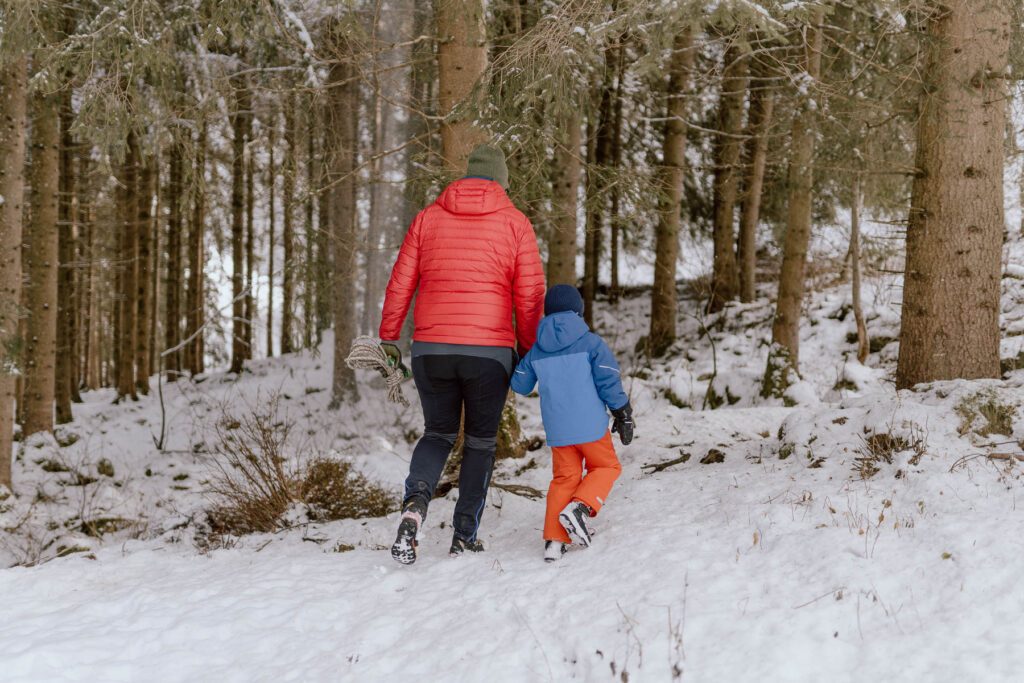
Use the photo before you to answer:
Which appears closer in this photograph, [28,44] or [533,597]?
[533,597]

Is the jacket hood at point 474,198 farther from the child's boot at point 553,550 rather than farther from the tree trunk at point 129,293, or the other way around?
the tree trunk at point 129,293

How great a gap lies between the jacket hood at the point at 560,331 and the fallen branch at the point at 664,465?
1804mm

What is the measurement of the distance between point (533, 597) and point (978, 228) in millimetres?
4074

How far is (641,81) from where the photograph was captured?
13320mm

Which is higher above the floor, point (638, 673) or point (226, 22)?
point (226, 22)

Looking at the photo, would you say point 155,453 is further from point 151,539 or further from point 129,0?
point 129,0

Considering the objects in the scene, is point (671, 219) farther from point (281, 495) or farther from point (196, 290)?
point (196, 290)

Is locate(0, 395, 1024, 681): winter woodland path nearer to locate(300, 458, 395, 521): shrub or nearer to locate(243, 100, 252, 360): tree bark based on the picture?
locate(300, 458, 395, 521): shrub

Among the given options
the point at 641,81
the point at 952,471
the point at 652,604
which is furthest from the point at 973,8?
the point at 641,81

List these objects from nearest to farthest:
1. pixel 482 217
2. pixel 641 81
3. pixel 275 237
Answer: pixel 482 217
pixel 641 81
pixel 275 237

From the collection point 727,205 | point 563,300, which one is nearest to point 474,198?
point 563,300

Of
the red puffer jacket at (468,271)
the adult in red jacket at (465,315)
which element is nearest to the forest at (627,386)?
the adult in red jacket at (465,315)

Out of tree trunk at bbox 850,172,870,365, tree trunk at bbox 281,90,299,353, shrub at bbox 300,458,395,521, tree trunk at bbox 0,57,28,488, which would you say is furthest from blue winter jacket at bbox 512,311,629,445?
tree trunk at bbox 850,172,870,365

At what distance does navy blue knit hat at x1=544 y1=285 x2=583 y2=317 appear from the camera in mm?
3865
